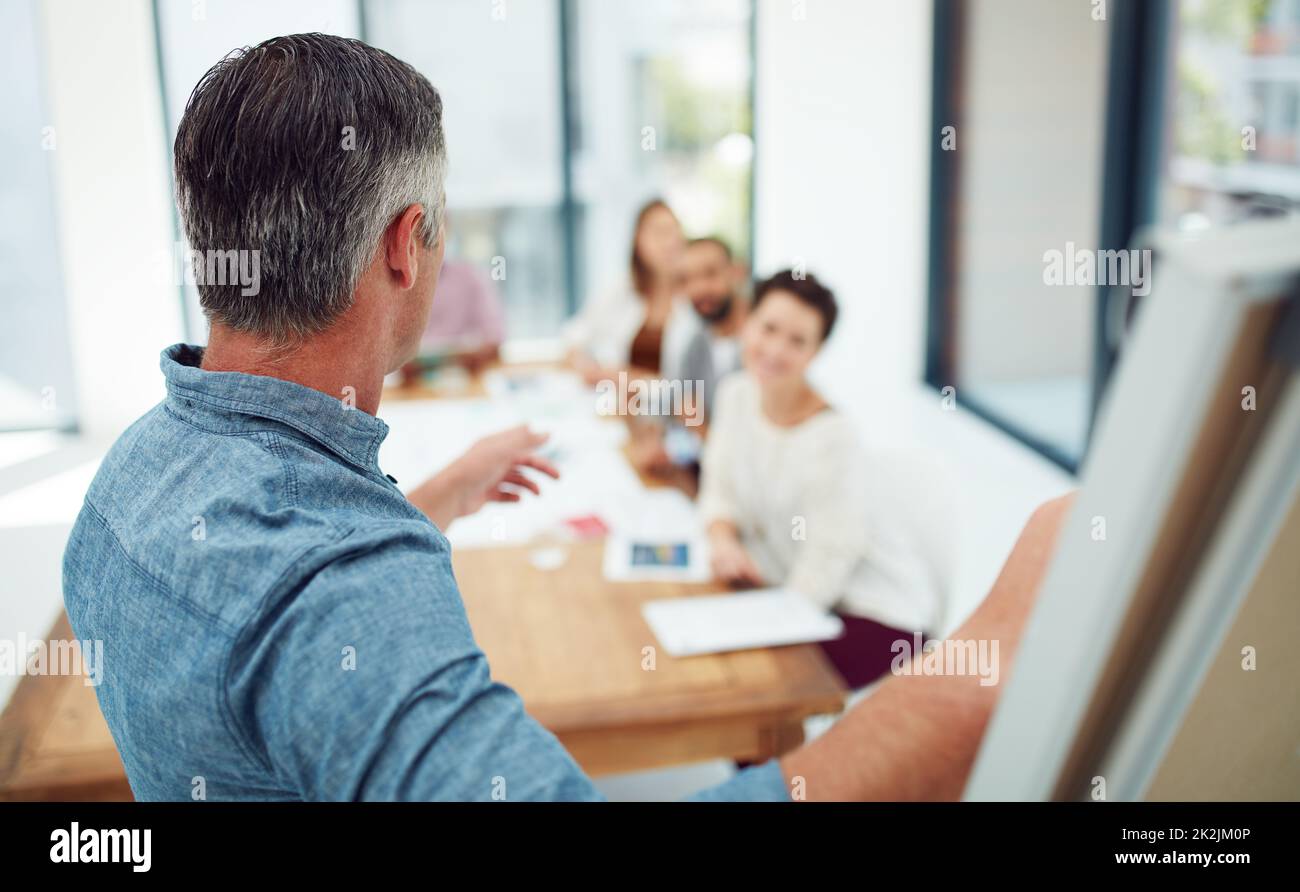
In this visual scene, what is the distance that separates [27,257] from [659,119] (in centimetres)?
413

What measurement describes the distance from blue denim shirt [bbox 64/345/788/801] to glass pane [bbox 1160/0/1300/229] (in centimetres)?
232

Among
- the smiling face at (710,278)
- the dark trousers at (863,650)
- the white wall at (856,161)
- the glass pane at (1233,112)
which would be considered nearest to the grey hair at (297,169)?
the dark trousers at (863,650)

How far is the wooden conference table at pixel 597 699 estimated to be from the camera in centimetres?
142

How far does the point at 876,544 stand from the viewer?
224 cm

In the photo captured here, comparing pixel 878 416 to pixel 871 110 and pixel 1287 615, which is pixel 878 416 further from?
pixel 1287 615

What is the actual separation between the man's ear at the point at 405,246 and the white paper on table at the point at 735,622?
1128mm

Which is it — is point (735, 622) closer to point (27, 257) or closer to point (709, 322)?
point (27, 257)

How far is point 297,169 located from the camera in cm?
66

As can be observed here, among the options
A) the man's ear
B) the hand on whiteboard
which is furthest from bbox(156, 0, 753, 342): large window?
the man's ear

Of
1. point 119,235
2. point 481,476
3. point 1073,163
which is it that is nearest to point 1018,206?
point 1073,163

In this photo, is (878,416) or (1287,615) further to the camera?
(878,416)

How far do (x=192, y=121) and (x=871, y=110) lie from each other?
13.3 feet
